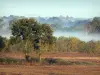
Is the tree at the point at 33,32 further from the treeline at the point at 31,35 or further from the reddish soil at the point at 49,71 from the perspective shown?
the reddish soil at the point at 49,71

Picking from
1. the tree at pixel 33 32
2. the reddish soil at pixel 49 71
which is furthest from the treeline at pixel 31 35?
the reddish soil at pixel 49 71

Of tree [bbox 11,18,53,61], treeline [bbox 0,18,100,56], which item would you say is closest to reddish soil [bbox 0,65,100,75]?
treeline [bbox 0,18,100,56]

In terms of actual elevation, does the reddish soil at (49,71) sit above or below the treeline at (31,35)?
below

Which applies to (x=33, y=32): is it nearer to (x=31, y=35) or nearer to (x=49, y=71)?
(x=31, y=35)

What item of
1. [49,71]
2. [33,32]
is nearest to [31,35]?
[33,32]

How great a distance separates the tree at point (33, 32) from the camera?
41.9 m

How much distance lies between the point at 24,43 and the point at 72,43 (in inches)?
1324

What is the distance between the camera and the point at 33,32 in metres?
42.7

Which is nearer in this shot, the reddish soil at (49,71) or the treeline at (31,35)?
the reddish soil at (49,71)

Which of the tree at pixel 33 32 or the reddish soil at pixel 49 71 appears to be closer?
the reddish soil at pixel 49 71

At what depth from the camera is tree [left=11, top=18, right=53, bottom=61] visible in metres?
41.9

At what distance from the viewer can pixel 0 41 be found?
4503cm

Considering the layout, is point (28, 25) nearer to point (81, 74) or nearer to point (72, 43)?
point (81, 74)

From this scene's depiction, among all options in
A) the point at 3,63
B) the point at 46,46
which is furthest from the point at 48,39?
the point at 3,63
